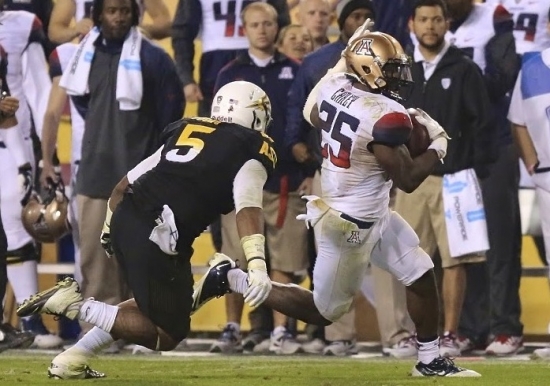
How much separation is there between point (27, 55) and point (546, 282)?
409cm

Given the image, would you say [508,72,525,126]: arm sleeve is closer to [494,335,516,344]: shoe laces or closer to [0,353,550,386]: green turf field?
[494,335,516,344]: shoe laces

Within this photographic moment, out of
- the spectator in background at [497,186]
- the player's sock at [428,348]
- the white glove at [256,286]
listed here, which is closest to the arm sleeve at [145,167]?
the white glove at [256,286]

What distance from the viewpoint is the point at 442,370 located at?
25.4 ft

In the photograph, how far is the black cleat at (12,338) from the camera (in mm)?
9445

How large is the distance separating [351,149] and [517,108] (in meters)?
2.68

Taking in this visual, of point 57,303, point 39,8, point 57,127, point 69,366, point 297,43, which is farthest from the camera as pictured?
point 39,8

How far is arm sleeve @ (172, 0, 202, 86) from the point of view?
1081 cm

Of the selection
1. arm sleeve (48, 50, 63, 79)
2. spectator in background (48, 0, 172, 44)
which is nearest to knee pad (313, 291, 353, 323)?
arm sleeve (48, 50, 63, 79)

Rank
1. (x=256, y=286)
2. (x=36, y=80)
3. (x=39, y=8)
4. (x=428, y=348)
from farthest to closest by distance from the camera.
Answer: (x=39, y=8)
(x=36, y=80)
(x=428, y=348)
(x=256, y=286)

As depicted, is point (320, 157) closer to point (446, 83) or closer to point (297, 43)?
point (446, 83)

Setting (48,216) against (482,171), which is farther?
(48,216)

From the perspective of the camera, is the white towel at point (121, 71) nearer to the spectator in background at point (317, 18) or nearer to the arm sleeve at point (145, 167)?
→ the spectator in background at point (317, 18)

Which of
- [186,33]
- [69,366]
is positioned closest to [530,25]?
[186,33]

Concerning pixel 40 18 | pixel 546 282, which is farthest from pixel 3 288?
pixel 546 282
